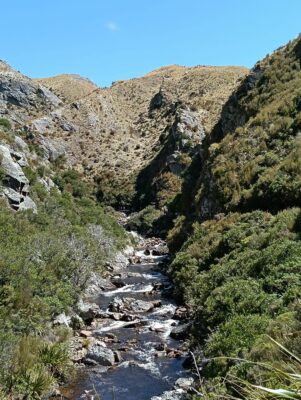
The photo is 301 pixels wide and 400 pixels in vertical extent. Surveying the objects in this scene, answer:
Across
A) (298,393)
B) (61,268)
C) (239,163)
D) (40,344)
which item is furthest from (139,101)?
(298,393)

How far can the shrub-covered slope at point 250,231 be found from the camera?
14.3 metres

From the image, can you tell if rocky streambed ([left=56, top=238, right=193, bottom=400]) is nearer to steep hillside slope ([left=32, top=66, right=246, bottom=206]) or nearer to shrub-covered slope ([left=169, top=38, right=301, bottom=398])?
shrub-covered slope ([left=169, top=38, right=301, bottom=398])

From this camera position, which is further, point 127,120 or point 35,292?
point 127,120

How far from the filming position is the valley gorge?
48.2 feet

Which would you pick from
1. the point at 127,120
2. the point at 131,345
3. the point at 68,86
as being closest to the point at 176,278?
the point at 131,345

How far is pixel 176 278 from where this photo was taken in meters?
31.7

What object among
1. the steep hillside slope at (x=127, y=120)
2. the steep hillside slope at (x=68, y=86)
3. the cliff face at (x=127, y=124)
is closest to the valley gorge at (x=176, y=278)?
the cliff face at (x=127, y=124)

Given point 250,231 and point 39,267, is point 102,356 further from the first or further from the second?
point 250,231

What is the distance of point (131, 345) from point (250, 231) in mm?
9051

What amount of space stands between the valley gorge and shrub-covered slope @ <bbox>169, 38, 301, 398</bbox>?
0.10 m

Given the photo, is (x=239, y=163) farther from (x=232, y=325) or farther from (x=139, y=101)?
(x=139, y=101)

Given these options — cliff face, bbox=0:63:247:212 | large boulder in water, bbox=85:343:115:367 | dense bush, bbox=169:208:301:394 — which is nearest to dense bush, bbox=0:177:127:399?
large boulder in water, bbox=85:343:115:367

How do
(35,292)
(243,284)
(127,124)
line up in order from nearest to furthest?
1. (243,284)
2. (35,292)
3. (127,124)

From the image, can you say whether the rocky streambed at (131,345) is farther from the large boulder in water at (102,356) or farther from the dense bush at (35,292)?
the dense bush at (35,292)
